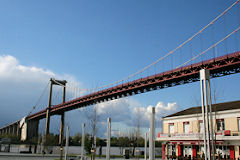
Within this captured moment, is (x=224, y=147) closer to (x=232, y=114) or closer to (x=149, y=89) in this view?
(x=232, y=114)

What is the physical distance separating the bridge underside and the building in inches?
227

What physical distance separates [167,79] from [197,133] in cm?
1633

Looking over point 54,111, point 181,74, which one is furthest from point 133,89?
point 54,111

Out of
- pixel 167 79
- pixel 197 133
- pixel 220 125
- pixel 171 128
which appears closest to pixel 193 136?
pixel 197 133

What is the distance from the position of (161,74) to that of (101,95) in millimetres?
19677

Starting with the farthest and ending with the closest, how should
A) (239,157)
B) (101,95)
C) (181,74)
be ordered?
1. (101,95)
2. (181,74)
3. (239,157)

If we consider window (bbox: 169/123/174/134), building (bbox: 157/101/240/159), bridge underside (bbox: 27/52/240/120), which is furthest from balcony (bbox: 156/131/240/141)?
bridge underside (bbox: 27/52/240/120)

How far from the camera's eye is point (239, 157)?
84.1 feet

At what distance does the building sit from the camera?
27.1 m

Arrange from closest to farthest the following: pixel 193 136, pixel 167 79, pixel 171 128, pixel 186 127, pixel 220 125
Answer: pixel 220 125 → pixel 193 136 → pixel 186 127 → pixel 171 128 → pixel 167 79

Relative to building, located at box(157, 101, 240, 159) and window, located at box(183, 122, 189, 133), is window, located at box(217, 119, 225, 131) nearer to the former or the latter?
building, located at box(157, 101, 240, 159)

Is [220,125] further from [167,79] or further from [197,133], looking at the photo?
[167,79]

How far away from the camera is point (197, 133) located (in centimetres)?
2941

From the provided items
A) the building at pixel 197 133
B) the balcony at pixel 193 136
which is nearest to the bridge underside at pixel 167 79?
the building at pixel 197 133
